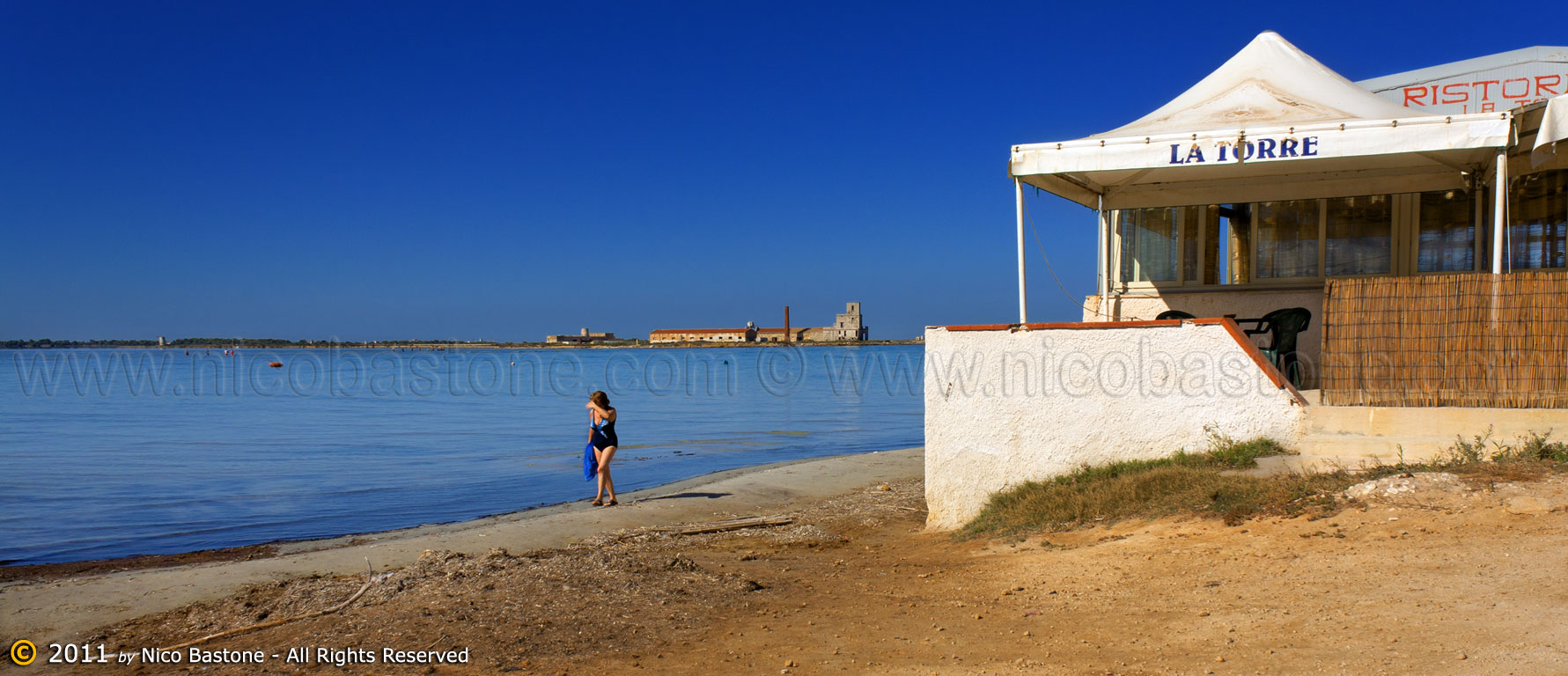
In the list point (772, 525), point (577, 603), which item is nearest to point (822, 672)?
point (577, 603)

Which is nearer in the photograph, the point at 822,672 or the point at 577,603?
the point at 822,672

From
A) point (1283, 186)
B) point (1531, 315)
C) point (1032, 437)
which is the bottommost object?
point (1032, 437)

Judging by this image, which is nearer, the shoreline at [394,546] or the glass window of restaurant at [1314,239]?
the shoreline at [394,546]

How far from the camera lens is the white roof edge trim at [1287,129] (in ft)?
27.0

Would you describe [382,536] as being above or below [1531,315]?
below

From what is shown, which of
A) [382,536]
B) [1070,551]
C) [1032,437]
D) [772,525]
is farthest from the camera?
[382,536]

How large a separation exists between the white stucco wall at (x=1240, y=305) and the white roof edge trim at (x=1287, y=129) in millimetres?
2702

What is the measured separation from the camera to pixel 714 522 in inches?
428

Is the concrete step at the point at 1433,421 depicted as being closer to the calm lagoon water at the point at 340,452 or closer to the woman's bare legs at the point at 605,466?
the woman's bare legs at the point at 605,466

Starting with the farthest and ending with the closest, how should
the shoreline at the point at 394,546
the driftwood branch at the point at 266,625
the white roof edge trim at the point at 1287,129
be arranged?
1. the white roof edge trim at the point at 1287,129
2. the shoreline at the point at 394,546
3. the driftwood branch at the point at 266,625

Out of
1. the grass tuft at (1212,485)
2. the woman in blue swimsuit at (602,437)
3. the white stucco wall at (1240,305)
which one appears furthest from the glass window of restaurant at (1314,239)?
the woman in blue swimsuit at (602,437)

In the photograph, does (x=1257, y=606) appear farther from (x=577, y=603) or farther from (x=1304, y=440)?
(x=577, y=603)

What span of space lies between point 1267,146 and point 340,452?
2238 centimetres

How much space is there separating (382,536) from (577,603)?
6.86 metres
